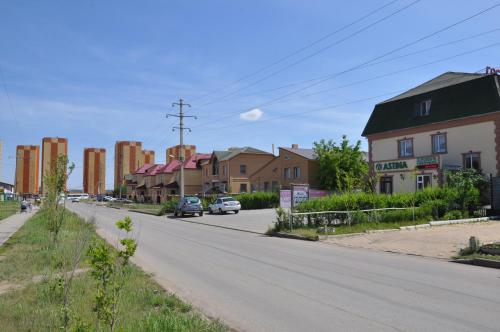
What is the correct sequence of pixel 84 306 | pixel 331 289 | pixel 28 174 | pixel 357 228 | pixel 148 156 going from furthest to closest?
1. pixel 148 156
2. pixel 28 174
3. pixel 357 228
4. pixel 331 289
5. pixel 84 306

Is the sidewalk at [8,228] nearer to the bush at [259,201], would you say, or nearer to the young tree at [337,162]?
the bush at [259,201]

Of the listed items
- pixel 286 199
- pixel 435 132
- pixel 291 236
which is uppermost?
pixel 435 132

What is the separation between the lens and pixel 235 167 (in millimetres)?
64000

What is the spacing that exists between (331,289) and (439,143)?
28.2 metres

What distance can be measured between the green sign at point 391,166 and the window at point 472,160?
Answer: 542cm

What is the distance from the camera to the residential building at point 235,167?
63.8 meters

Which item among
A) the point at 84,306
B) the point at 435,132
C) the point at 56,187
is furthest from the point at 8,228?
the point at 435,132

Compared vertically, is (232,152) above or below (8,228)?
above

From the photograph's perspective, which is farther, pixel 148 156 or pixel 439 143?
pixel 148 156

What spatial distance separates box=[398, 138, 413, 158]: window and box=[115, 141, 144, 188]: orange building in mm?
94452

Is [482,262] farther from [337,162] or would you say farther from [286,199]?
[337,162]

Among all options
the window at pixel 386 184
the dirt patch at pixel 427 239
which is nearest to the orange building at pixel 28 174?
the window at pixel 386 184

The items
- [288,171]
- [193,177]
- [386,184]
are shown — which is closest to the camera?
[386,184]

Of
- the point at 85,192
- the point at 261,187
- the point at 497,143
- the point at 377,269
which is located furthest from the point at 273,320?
the point at 85,192
